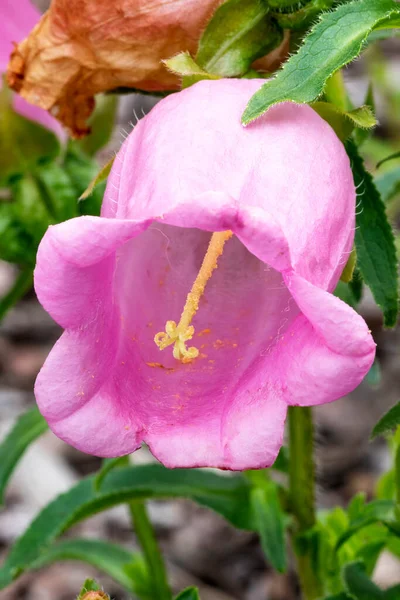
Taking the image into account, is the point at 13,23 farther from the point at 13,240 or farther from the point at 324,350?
the point at 324,350

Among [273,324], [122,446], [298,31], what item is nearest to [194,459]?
[122,446]

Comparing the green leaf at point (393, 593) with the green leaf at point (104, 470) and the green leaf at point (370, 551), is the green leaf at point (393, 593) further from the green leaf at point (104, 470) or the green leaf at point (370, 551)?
the green leaf at point (104, 470)

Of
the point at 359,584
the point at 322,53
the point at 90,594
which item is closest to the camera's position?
the point at 90,594

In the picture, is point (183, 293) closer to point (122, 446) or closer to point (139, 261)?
point (139, 261)

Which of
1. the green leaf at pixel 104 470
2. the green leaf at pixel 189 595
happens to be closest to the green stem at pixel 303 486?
the green leaf at pixel 104 470

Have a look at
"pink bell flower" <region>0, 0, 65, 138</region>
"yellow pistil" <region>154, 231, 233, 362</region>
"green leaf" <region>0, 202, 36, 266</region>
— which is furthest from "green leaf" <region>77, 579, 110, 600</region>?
"pink bell flower" <region>0, 0, 65, 138</region>

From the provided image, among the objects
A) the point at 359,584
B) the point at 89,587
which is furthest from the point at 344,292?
the point at 89,587
